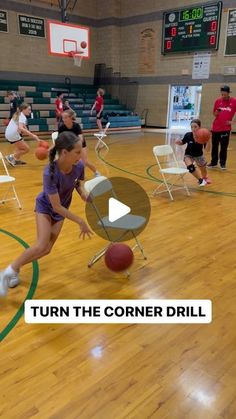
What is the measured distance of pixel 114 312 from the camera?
2.92m

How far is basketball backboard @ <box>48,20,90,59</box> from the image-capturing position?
13.1 meters

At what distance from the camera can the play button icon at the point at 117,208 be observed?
3467 mm

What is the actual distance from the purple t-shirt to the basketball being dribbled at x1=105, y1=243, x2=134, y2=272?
54 centimetres

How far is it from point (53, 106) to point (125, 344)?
50.1ft

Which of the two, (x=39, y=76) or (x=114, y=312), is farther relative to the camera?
(x=39, y=76)

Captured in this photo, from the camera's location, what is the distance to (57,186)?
9.54ft

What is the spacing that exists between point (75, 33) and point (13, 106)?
3.86 meters

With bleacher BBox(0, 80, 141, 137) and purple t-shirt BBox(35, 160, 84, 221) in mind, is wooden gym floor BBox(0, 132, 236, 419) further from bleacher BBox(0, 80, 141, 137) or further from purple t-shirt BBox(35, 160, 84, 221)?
bleacher BBox(0, 80, 141, 137)

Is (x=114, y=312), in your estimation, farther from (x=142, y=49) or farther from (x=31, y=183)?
(x=142, y=49)

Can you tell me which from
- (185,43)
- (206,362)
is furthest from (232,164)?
(185,43)

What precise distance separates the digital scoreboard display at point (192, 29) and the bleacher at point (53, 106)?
3.75 m

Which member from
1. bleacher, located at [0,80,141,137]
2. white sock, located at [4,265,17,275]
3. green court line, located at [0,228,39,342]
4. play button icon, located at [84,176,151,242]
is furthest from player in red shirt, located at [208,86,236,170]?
bleacher, located at [0,80,141,137]

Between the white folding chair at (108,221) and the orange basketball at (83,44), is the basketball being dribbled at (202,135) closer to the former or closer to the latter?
the white folding chair at (108,221)

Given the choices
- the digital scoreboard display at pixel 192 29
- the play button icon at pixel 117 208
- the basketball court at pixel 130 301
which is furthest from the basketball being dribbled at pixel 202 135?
the digital scoreboard display at pixel 192 29
